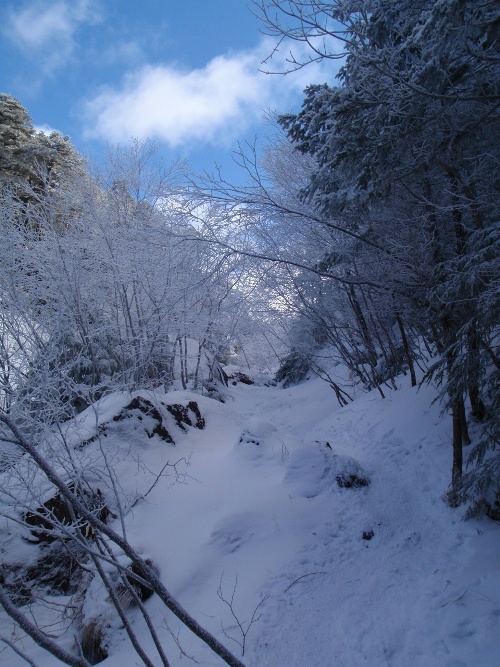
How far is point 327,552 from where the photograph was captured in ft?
13.3

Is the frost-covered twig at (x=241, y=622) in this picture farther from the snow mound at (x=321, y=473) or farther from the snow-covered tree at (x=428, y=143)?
the snow-covered tree at (x=428, y=143)

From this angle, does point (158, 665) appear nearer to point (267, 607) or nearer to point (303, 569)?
point (267, 607)

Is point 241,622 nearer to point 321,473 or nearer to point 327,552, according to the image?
point 327,552

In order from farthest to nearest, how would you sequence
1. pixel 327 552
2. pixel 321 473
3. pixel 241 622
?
pixel 321 473
pixel 327 552
pixel 241 622

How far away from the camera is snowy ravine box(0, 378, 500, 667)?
2979mm

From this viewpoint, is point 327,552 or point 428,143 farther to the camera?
point 327,552

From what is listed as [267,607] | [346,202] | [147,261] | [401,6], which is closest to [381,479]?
[267,607]

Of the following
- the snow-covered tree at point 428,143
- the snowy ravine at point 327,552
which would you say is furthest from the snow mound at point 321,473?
the snow-covered tree at point 428,143

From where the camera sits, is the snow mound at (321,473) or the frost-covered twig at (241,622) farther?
the snow mound at (321,473)

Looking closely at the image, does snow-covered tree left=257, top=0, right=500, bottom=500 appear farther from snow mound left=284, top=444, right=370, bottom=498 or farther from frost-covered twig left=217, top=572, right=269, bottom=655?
frost-covered twig left=217, top=572, right=269, bottom=655

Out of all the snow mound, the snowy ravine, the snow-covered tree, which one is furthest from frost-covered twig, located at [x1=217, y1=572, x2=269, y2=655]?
the snow-covered tree

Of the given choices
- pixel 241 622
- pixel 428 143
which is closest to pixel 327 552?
pixel 241 622

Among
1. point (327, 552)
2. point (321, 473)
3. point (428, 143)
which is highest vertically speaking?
point (428, 143)

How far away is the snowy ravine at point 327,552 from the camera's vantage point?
2.98 meters
